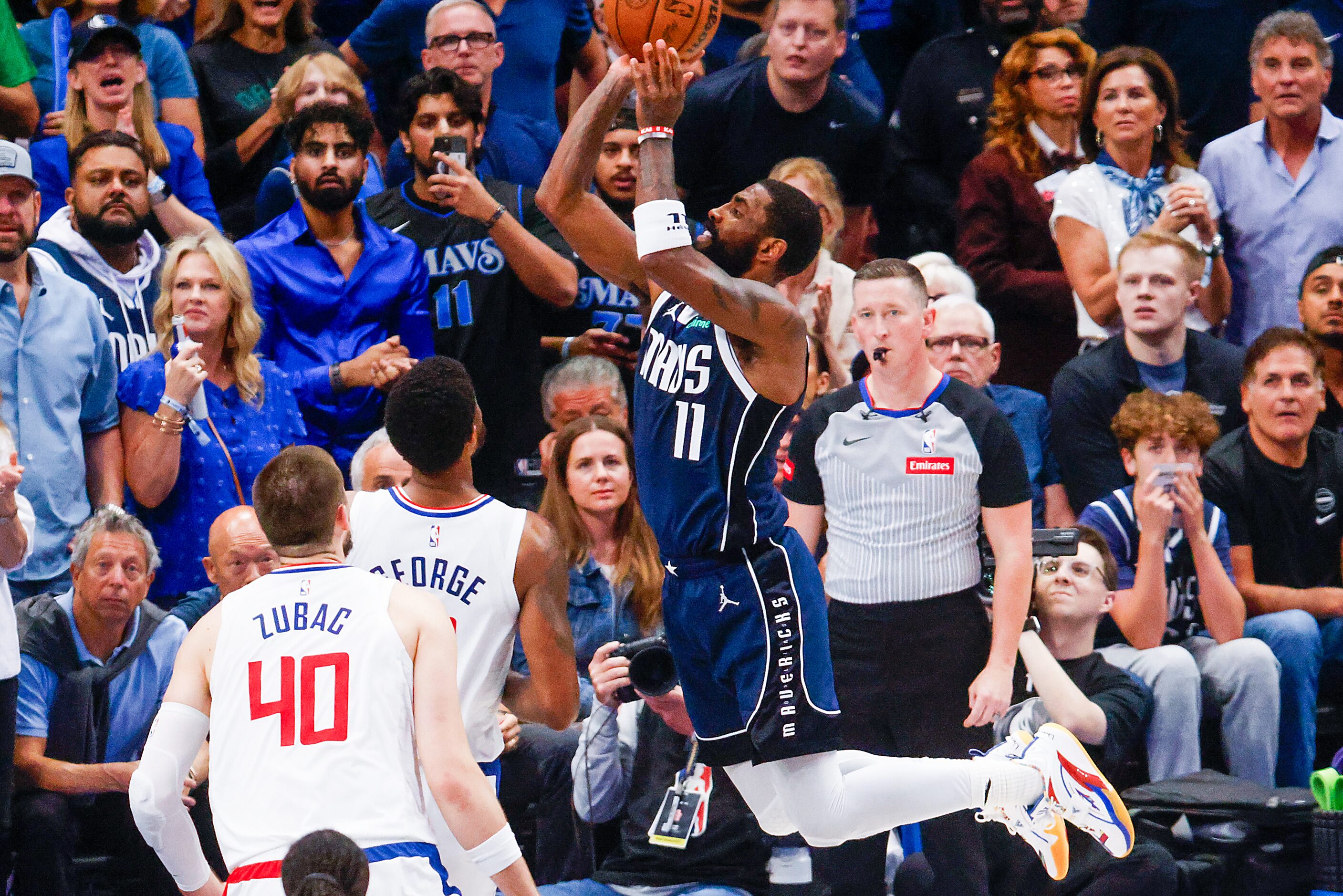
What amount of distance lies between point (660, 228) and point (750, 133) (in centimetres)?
378

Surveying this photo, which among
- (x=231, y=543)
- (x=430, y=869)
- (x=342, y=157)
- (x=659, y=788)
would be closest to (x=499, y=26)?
(x=342, y=157)

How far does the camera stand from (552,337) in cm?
787

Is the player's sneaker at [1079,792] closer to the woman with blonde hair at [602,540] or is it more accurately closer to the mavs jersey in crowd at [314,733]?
the woman with blonde hair at [602,540]

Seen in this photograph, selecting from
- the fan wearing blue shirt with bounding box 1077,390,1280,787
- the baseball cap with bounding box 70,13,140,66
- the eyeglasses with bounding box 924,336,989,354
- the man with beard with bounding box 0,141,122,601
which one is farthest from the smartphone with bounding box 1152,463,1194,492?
the baseball cap with bounding box 70,13,140,66

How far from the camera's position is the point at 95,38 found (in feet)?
23.9

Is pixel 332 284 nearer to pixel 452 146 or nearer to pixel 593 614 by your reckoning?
pixel 452 146

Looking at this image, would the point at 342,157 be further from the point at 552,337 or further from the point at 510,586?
the point at 510,586

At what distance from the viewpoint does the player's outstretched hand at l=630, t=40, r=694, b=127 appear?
4.56 m

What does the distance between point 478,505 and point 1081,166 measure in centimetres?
421

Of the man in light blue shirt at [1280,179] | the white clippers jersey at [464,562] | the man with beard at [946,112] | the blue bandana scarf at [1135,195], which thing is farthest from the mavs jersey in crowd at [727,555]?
the man with beard at [946,112]

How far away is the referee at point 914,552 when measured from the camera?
585 cm

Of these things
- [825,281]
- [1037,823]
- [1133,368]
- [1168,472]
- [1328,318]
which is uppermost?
[825,281]

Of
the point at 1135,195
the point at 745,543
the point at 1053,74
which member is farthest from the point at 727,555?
the point at 1053,74

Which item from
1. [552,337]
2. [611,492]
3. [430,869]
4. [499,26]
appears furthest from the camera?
[499,26]
